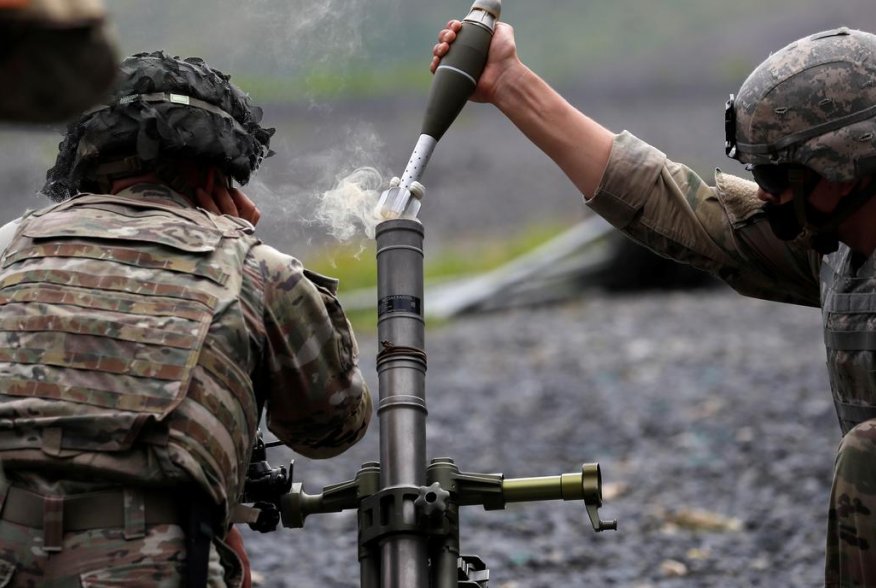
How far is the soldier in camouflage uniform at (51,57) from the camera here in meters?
2.56

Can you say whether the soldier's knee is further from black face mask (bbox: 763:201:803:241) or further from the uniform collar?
the uniform collar

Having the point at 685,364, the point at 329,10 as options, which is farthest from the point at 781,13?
the point at 329,10

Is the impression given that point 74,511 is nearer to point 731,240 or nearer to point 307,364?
point 307,364

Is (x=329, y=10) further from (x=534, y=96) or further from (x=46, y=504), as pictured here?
(x=46, y=504)

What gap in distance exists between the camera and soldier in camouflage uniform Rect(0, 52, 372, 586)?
3.92m

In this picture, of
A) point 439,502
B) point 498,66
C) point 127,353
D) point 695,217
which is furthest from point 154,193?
point 695,217

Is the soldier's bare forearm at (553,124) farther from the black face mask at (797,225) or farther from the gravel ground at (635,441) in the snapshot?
the gravel ground at (635,441)

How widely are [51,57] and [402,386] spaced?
7.26 ft

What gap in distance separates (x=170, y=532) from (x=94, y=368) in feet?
1.53

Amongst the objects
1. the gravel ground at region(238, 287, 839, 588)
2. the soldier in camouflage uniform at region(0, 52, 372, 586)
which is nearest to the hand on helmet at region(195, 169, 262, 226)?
the soldier in camouflage uniform at region(0, 52, 372, 586)

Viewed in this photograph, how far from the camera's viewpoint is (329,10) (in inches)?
239

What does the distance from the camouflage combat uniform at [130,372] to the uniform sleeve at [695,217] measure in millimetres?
1418

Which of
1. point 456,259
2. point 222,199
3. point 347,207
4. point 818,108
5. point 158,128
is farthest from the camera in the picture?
point 456,259

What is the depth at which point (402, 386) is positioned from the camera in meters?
4.65
